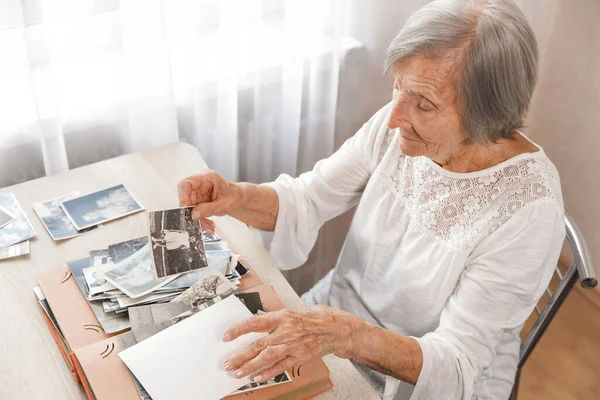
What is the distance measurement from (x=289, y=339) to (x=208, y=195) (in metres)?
0.43

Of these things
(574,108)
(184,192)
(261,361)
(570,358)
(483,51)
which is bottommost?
(570,358)

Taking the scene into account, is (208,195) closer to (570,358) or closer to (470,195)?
(470,195)

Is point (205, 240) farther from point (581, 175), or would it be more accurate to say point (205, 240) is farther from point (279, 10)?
point (581, 175)

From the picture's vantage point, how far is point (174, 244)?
53.0 inches

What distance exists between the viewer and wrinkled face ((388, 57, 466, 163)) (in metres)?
1.25

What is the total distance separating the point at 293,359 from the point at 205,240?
1.31 feet

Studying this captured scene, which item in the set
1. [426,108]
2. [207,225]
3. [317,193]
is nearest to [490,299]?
[426,108]

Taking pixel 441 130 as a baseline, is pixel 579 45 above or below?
below

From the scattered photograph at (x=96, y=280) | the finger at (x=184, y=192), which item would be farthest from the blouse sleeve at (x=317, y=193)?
the scattered photograph at (x=96, y=280)

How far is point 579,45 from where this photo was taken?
2.44 metres

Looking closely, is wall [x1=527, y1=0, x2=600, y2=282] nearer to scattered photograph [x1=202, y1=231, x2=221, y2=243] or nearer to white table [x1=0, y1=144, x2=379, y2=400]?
white table [x1=0, y1=144, x2=379, y2=400]

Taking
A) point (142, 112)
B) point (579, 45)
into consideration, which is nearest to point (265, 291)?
point (142, 112)

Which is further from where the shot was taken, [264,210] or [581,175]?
[581,175]

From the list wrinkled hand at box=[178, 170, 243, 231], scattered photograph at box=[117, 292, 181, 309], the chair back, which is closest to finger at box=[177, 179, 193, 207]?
wrinkled hand at box=[178, 170, 243, 231]
